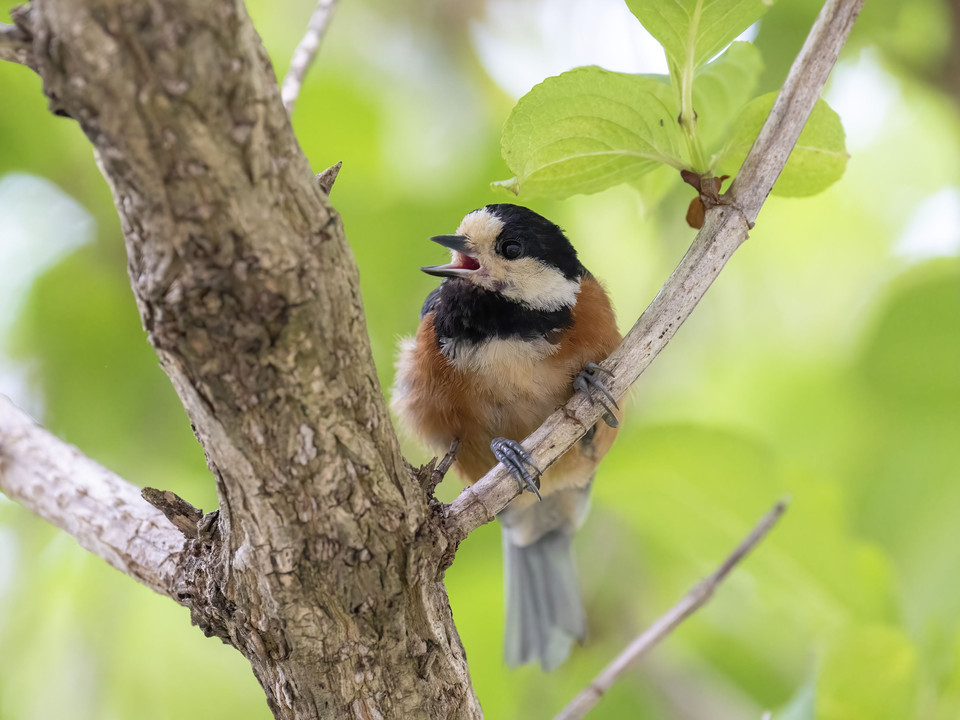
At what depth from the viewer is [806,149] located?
1.21 metres

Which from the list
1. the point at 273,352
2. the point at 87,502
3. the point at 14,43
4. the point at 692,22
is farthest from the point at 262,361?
the point at 87,502

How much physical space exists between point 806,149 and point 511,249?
2.40 feet

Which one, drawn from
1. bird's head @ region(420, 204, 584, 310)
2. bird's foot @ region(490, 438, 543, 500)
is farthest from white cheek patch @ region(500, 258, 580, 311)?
bird's foot @ region(490, 438, 543, 500)

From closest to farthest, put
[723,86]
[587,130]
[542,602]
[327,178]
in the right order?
1. [327,178]
2. [587,130]
3. [723,86]
4. [542,602]

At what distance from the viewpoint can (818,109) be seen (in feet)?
3.87

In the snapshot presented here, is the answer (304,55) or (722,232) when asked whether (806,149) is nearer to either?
(722,232)

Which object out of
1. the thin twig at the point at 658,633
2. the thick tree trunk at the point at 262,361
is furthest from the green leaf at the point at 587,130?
the thin twig at the point at 658,633

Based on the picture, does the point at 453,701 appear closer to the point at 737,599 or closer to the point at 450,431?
the point at 450,431

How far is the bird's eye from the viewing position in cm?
181

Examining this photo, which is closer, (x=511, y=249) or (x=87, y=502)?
(x=87, y=502)

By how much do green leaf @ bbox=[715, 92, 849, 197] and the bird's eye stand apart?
1.99 feet

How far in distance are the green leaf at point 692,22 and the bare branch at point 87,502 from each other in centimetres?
101

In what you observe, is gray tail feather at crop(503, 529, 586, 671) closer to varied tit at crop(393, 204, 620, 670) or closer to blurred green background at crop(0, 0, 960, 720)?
blurred green background at crop(0, 0, 960, 720)

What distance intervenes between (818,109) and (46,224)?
195 centimetres
